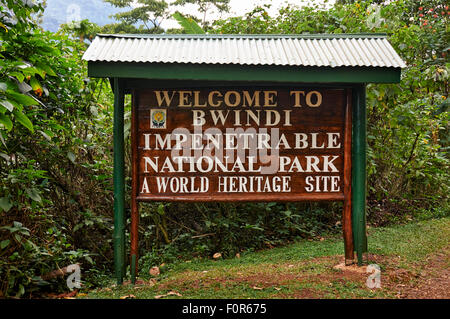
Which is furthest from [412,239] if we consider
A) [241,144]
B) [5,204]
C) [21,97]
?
[21,97]

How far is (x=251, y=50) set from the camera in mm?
4109

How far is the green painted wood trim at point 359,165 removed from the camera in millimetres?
4426

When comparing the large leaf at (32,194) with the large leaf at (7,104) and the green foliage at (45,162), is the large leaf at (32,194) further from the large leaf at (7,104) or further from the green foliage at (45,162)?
the large leaf at (7,104)

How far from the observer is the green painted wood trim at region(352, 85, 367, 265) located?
14.5 feet

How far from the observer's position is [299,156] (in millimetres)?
4398

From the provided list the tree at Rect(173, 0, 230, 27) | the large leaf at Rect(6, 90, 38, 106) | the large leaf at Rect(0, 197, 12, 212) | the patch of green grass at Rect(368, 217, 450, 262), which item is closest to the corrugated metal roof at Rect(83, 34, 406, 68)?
the large leaf at Rect(6, 90, 38, 106)

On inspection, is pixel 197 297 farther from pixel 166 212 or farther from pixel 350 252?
pixel 166 212

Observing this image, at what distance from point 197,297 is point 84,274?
181 centimetres

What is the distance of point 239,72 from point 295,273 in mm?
2374

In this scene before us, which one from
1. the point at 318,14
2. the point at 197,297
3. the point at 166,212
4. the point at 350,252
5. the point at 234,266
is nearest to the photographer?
the point at 197,297

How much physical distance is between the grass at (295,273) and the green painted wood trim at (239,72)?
212cm

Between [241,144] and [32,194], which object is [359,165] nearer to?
[241,144]

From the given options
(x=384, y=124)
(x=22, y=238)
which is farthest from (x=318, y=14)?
(x=22, y=238)

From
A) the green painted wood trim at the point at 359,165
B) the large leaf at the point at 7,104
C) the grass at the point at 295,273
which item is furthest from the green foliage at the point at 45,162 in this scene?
the green painted wood trim at the point at 359,165
